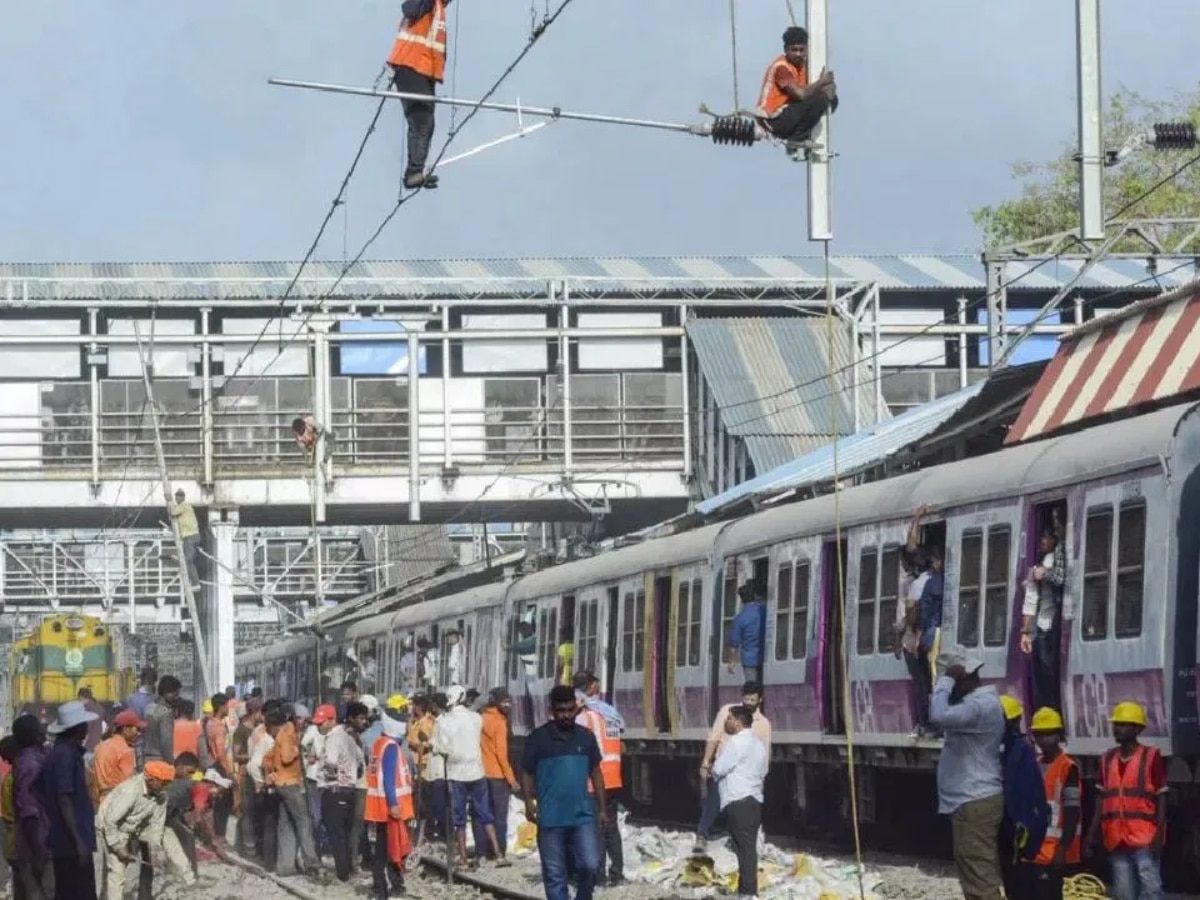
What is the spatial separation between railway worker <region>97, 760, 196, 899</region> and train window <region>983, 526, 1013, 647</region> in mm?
5940

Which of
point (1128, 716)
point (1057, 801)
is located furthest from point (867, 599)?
point (1128, 716)

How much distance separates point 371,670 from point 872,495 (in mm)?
27011

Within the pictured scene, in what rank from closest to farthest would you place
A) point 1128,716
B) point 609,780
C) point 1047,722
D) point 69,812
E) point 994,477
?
point 1128,716 < point 69,812 < point 1047,722 < point 994,477 < point 609,780

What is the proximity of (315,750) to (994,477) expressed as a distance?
7.88 meters

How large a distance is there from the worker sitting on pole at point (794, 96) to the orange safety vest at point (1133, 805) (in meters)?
3.87

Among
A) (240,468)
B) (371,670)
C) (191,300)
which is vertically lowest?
(371,670)

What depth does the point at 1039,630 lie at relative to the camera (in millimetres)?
18328

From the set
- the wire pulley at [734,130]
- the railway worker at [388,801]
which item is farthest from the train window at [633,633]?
the wire pulley at [734,130]

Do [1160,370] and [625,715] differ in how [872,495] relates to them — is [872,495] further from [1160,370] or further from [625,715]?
[625,715]

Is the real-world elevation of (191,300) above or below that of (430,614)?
above

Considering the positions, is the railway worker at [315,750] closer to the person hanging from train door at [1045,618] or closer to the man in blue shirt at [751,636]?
the man in blue shirt at [751,636]

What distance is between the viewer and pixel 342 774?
23219 mm

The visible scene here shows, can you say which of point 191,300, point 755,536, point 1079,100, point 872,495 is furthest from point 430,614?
point 1079,100

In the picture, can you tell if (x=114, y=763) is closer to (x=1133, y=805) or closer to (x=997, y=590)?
(x=997, y=590)
